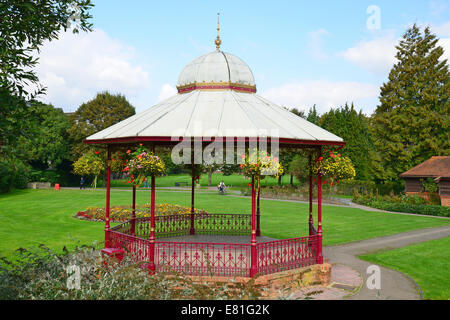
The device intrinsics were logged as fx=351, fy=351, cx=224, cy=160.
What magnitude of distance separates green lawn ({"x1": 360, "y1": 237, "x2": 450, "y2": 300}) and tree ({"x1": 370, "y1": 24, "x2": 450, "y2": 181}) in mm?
25187

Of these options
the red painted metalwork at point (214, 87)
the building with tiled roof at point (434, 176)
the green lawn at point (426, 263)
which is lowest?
the green lawn at point (426, 263)

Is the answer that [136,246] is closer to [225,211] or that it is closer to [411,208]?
[225,211]

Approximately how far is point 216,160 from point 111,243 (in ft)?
24.2

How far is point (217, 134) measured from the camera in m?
9.77

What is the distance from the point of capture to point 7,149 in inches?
284

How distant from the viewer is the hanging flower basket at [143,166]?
9.71 meters

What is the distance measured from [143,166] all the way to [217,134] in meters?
2.23

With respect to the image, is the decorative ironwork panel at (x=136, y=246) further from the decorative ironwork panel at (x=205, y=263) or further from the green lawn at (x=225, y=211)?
the green lawn at (x=225, y=211)

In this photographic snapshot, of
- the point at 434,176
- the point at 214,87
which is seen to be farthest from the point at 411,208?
the point at 214,87

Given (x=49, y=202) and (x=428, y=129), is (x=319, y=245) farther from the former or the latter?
(x=428, y=129)

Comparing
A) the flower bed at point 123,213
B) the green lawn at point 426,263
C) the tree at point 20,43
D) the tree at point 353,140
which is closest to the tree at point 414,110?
the tree at point 353,140

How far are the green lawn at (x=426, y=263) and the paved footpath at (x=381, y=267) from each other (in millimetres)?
424

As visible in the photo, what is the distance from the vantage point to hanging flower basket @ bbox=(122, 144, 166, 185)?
971 centimetres

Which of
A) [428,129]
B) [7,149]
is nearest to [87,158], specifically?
[7,149]
